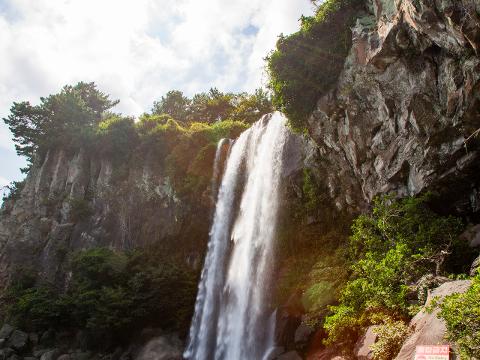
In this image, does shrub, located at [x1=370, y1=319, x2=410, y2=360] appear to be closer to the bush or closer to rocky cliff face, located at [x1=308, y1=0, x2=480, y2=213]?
rocky cliff face, located at [x1=308, y1=0, x2=480, y2=213]

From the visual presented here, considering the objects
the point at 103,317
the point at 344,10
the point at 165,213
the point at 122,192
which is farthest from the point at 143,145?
the point at 344,10

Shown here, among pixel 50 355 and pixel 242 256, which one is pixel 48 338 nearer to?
pixel 50 355

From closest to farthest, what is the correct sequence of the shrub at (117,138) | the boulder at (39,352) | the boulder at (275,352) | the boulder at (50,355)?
1. the boulder at (275,352)
2. the boulder at (50,355)
3. the boulder at (39,352)
4. the shrub at (117,138)

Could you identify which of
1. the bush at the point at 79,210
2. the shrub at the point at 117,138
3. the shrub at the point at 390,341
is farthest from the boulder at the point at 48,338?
the shrub at the point at 390,341

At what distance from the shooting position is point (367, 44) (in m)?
12.7

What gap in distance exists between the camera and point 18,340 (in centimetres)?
2111

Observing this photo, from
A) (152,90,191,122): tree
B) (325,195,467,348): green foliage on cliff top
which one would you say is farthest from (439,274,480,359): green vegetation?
→ (152,90,191,122): tree

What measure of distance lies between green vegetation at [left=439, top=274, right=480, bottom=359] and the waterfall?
8847mm

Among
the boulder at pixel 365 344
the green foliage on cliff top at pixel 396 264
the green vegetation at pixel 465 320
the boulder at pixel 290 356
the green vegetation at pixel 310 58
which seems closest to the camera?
the green vegetation at pixel 465 320

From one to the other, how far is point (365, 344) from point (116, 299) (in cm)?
1275

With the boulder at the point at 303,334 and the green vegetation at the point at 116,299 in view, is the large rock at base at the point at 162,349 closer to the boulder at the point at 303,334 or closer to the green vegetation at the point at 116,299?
the green vegetation at the point at 116,299

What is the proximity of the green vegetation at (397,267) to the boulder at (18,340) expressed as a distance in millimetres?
17749

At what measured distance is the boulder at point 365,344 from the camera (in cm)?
872

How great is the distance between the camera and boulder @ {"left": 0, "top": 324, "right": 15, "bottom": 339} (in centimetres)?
2197
